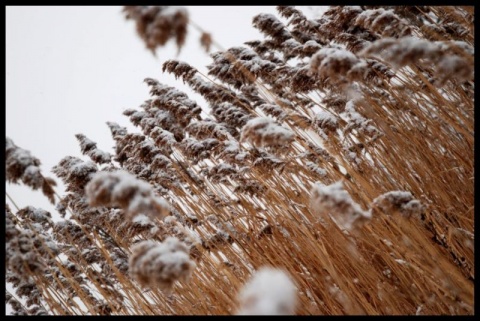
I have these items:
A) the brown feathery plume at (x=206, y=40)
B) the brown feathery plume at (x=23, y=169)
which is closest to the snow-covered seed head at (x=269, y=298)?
the brown feathery plume at (x=206, y=40)

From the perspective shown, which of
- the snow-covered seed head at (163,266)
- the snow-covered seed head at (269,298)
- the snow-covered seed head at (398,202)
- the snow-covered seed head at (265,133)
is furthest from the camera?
the snow-covered seed head at (265,133)

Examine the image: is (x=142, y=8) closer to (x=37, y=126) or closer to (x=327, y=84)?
(x=327, y=84)

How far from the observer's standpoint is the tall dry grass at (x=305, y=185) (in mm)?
1588

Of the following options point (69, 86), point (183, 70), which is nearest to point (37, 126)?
point (183, 70)

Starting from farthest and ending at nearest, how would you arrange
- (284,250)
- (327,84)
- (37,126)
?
1. (37,126)
2. (327,84)
3. (284,250)

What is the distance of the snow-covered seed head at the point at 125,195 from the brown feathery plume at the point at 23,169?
2.18 ft

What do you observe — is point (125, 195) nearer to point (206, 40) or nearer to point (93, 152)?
point (206, 40)

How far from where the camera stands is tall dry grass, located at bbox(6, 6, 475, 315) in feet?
5.21

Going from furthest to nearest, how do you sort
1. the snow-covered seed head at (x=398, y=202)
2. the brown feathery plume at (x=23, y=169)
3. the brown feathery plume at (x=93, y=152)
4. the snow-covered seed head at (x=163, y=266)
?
the brown feathery plume at (x=93, y=152) < the brown feathery plume at (x=23, y=169) < the snow-covered seed head at (x=398, y=202) < the snow-covered seed head at (x=163, y=266)

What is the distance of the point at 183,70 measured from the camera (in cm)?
306

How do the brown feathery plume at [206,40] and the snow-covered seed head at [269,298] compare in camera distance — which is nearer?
the snow-covered seed head at [269,298]

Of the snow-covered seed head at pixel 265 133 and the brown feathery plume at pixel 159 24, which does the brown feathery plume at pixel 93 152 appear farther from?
the brown feathery plume at pixel 159 24

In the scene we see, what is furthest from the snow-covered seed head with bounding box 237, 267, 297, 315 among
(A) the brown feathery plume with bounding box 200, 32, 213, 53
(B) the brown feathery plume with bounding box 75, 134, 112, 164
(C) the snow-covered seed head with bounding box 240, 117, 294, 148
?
(B) the brown feathery plume with bounding box 75, 134, 112, 164
